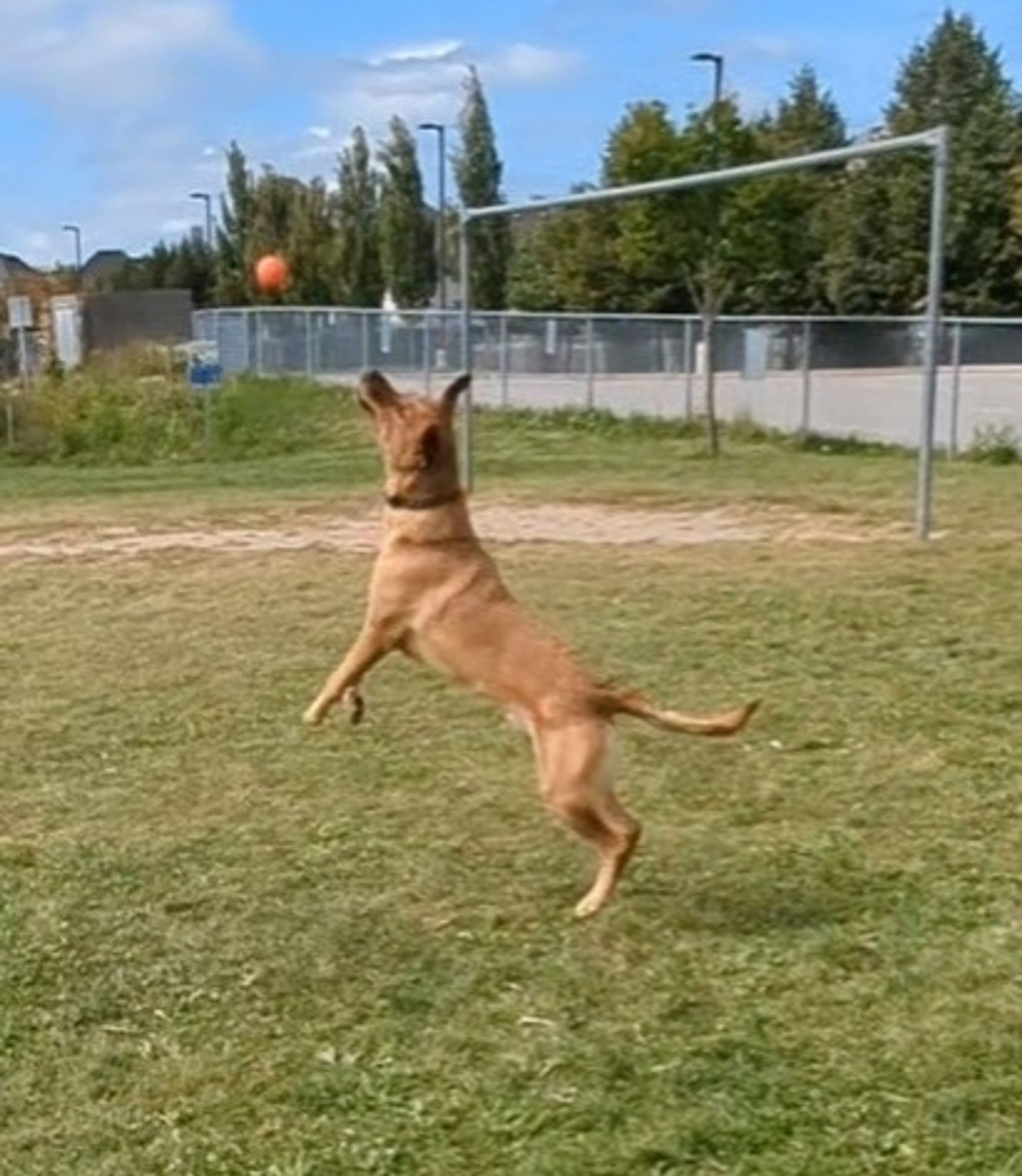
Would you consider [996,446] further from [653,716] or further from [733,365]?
[653,716]

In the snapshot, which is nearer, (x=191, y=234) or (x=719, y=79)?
(x=719, y=79)

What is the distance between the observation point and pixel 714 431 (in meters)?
16.5

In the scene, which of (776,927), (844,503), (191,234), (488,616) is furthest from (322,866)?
(191,234)

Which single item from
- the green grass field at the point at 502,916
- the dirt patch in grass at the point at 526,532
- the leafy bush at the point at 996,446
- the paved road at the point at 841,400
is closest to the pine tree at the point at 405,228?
the paved road at the point at 841,400

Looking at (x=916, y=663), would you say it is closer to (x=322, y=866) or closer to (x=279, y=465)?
(x=322, y=866)

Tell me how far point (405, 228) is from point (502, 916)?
40.3 metres

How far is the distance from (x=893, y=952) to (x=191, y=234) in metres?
57.5

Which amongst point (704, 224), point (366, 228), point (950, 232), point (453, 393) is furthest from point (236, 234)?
point (453, 393)

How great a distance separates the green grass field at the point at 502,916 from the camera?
2.72 m

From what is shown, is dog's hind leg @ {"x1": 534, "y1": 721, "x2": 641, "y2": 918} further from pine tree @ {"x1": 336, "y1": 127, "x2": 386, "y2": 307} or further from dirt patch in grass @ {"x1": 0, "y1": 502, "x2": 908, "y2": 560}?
pine tree @ {"x1": 336, "y1": 127, "x2": 386, "y2": 307}

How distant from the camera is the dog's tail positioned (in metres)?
3.55

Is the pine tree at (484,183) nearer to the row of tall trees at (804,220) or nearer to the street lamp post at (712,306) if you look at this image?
the row of tall trees at (804,220)

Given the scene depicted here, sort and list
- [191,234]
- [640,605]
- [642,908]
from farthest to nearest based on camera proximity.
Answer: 1. [191,234]
2. [640,605]
3. [642,908]

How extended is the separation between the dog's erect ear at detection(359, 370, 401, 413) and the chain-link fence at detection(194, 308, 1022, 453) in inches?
450
